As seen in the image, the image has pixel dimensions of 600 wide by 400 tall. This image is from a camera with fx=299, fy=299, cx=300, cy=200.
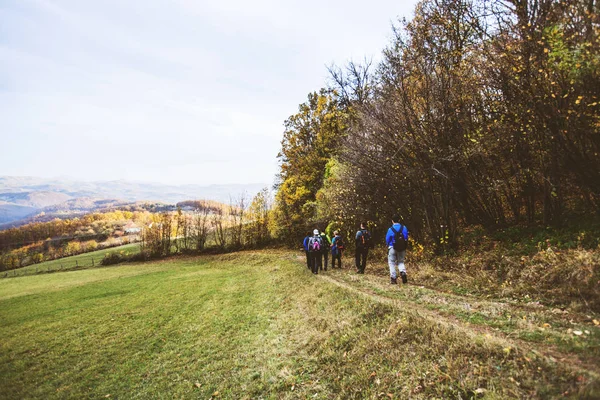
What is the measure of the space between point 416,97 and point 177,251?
42495mm

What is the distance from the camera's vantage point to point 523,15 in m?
9.21

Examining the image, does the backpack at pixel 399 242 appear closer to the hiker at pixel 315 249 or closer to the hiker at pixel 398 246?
the hiker at pixel 398 246

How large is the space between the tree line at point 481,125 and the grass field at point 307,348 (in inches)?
209

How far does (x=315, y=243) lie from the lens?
55.6 ft

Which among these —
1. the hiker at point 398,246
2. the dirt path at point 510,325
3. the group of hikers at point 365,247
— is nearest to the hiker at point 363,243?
the group of hikers at point 365,247

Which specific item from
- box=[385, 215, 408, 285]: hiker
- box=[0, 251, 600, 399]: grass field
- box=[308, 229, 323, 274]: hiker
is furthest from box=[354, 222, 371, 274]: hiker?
box=[385, 215, 408, 285]: hiker

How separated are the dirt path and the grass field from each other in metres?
0.02

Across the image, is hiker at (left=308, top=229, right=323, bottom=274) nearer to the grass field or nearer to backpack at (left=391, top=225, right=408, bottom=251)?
the grass field

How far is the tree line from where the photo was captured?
825 centimetres

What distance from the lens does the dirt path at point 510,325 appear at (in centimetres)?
471

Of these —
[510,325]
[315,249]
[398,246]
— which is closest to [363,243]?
[315,249]

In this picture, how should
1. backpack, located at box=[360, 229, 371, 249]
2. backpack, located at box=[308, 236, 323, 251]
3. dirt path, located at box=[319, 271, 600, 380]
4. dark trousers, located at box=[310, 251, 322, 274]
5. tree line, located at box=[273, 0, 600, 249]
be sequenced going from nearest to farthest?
1. dirt path, located at box=[319, 271, 600, 380]
2. tree line, located at box=[273, 0, 600, 249]
3. backpack, located at box=[360, 229, 371, 249]
4. backpack, located at box=[308, 236, 323, 251]
5. dark trousers, located at box=[310, 251, 322, 274]

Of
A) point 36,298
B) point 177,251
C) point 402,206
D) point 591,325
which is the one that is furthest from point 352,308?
point 177,251

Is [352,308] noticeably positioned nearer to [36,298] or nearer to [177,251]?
[36,298]
